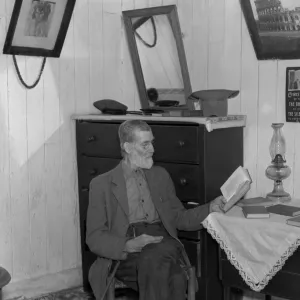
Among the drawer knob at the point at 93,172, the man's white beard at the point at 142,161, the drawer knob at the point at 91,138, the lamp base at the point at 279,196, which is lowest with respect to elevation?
the lamp base at the point at 279,196

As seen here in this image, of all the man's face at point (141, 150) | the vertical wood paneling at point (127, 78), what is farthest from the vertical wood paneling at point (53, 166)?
the man's face at point (141, 150)

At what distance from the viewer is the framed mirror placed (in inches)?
172

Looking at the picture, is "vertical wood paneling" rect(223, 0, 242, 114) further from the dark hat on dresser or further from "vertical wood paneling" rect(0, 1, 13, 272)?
"vertical wood paneling" rect(0, 1, 13, 272)

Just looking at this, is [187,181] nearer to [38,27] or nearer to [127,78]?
[127,78]

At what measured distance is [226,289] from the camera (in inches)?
145

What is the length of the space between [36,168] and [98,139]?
488 millimetres

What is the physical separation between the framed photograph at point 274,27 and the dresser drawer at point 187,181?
2.92 feet

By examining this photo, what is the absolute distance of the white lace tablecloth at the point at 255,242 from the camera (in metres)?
3.26

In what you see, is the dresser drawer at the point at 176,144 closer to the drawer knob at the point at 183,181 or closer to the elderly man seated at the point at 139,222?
the drawer knob at the point at 183,181

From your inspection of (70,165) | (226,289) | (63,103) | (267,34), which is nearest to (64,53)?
(63,103)

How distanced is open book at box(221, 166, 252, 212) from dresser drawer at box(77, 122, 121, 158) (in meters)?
1.06

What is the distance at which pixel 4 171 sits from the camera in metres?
4.29

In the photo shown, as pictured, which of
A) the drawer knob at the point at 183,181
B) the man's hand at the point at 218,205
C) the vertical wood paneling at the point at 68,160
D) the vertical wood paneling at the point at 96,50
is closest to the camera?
the man's hand at the point at 218,205

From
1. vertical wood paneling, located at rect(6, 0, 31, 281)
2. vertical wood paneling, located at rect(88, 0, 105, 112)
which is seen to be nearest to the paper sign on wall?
vertical wood paneling, located at rect(88, 0, 105, 112)
